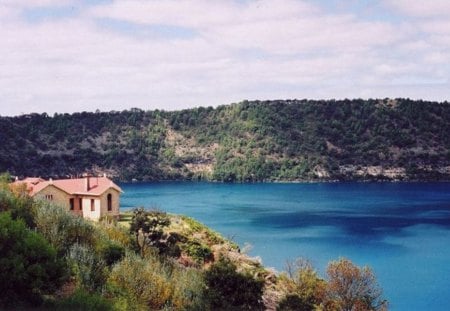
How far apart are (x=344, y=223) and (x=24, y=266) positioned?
81611 mm

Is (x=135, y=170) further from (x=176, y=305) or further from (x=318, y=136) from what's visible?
(x=176, y=305)

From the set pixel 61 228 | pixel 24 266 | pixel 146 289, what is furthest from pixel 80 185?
pixel 24 266

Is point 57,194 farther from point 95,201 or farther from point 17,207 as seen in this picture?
point 17,207

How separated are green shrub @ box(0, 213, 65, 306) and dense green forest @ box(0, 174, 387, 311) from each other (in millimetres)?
30

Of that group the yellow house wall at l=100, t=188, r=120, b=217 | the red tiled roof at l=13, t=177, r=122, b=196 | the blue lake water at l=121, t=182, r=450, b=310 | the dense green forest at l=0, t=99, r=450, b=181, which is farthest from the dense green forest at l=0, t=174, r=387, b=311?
the dense green forest at l=0, t=99, r=450, b=181

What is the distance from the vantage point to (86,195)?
141 feet

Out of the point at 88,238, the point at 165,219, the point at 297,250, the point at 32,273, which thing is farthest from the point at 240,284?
the point at 297,250

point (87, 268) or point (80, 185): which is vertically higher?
point (80, 185)

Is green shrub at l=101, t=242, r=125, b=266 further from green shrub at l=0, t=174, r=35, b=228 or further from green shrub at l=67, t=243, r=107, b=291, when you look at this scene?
green shrub at l=0, t=174, r=35, b=228

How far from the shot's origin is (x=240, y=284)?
25562 millimetres

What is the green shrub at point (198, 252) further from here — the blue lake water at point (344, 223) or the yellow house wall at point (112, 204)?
the blue lake water at point (344, 223)

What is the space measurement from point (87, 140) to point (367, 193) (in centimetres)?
8852

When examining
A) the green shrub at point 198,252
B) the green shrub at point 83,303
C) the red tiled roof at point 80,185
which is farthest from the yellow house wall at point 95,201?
the green shrub at point 83,303

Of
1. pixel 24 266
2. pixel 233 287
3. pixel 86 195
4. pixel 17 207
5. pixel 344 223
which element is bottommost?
pixel 344 223
